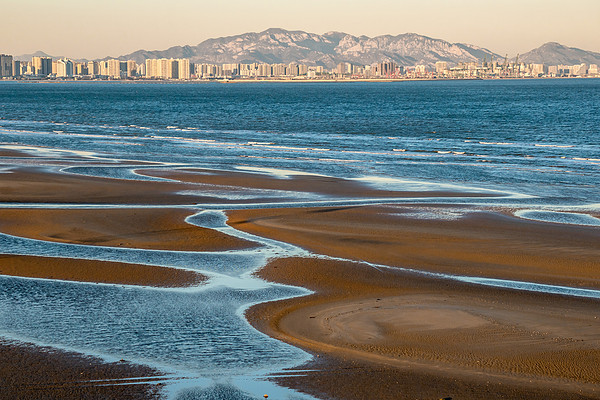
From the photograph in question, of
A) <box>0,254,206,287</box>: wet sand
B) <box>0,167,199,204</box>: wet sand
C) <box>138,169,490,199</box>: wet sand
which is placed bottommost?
<box>0,254,206,287</box>: wet sand

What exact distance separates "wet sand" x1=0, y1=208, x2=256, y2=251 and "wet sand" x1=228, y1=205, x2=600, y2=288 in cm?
131

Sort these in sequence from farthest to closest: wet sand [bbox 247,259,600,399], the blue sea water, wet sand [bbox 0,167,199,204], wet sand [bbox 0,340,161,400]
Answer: the blue sea water → wet sand [bbox 0,167,199,204] → wet sand [bbox 247,259,600,399] → wet sand [bbox 0,340,161,400]

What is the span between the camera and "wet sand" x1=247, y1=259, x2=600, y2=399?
7.96 m

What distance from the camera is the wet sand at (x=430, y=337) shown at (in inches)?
313

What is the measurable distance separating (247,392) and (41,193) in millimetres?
16574

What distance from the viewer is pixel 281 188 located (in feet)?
81.1

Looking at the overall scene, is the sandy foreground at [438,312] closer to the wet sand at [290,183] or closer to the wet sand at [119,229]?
the wet sand at [119,229]

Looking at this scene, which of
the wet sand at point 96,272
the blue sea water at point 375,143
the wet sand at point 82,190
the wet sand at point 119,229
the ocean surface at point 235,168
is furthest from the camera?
the blue sea water at point 375,143

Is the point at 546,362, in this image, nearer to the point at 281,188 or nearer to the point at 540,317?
the point at 540,317

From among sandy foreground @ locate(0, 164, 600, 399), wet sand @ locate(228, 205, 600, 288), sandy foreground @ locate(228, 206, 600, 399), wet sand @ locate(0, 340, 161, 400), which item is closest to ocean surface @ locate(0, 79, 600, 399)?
wet sand @ locate(0, 340, 161, 400)

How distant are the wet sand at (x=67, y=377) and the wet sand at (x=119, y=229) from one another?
262 inches

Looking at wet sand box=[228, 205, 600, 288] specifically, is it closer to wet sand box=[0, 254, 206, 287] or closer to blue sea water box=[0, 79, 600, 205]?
wet sand box=[0, 254, 206, 287]

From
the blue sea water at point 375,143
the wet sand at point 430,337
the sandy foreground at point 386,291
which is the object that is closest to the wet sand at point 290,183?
the sandy foreground at point 386,291

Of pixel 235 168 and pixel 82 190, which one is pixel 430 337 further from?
pixel 235 168
